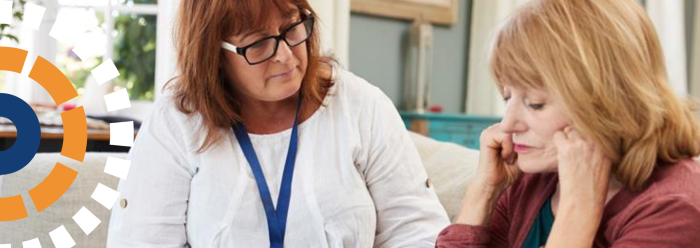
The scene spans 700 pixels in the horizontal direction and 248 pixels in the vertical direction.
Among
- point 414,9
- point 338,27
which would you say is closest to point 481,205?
point 338,27

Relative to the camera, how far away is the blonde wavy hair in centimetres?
100

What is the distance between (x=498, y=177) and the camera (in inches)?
50.8

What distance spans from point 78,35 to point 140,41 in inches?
13.5

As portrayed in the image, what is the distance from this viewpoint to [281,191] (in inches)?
65.2

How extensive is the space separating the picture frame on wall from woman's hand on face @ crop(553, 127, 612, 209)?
2839mm

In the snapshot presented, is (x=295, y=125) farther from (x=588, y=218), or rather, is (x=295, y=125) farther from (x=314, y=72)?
(x=588, y=218)

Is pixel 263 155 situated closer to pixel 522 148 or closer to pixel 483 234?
pixel 483 234

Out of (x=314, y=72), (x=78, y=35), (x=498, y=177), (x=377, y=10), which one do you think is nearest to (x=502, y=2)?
(x=377, y=10)

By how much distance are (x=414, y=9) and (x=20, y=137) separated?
211 cm

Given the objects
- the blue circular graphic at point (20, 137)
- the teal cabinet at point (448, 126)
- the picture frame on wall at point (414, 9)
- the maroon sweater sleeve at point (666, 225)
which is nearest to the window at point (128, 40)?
the blue circular graphic at point (20, 137)

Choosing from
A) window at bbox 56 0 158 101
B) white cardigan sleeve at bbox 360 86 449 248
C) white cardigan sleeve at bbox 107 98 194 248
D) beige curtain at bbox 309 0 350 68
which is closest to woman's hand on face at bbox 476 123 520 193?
white cardigan sleeve at bbox 360 86 449 248

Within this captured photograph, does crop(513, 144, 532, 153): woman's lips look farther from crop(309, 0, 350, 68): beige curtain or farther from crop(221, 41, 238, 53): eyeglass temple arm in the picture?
crop(309, 0, 350, 68): beige curtain

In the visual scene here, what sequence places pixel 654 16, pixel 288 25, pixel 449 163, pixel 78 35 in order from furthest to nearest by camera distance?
pixel 654 16 → pixel 78 35 → pixel 449 163 → pixel 288 25

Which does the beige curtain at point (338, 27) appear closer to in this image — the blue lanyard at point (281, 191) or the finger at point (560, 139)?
the blue lanyard at point (281, 191)
